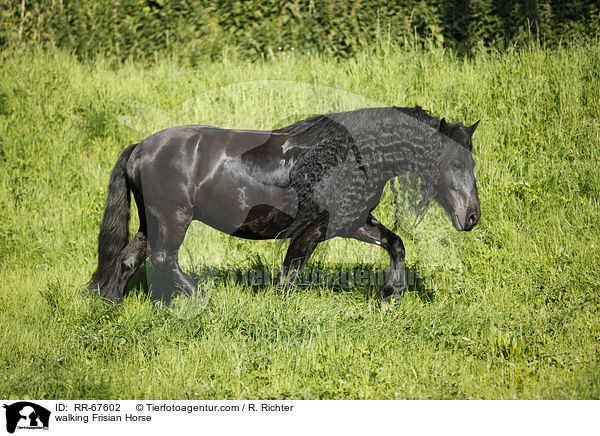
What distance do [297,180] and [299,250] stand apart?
0.65m

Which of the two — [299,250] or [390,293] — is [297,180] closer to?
[299,250]

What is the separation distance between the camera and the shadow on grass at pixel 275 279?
216 inches

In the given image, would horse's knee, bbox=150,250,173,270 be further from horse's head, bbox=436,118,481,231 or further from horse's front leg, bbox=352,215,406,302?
horse's head, bbox=436,118,481,231

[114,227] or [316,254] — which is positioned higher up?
[114,227]

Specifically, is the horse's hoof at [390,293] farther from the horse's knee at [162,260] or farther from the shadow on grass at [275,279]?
the horse's knee at [162,260]

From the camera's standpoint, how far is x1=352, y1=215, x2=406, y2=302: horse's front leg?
518 cm

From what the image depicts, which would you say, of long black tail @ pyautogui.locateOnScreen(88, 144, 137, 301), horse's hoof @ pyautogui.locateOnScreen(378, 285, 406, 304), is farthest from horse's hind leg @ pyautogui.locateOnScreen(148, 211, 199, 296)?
horse's hoof @ pyautogui.locateOnScreen(378, 285, 406, 304)

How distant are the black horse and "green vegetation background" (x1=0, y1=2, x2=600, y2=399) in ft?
1.70

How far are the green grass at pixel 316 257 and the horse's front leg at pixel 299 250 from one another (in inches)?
9.0

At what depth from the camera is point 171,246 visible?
5.11 meters

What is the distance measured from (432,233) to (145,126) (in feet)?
16.1

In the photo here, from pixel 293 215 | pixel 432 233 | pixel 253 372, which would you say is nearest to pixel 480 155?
pixel 432 233
